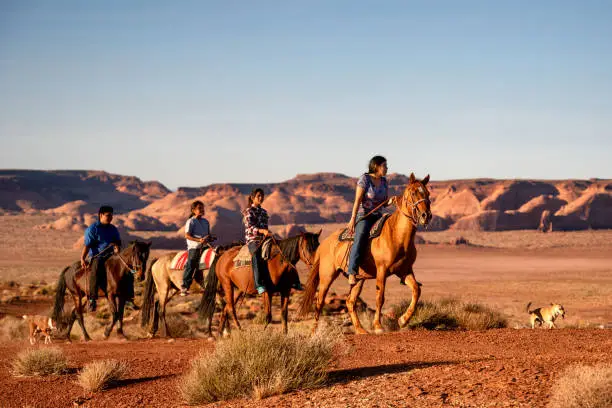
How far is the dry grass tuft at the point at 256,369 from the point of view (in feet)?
27.9

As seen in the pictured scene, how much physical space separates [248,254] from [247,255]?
0.03 metres

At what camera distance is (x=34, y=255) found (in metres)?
76.2

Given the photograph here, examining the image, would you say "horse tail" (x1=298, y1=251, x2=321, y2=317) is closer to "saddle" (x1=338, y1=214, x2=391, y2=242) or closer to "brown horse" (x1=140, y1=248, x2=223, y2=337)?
"saddle" (x1=338, y1=214, x2=391, y2=242)

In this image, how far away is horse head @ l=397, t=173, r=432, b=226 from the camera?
11828mm

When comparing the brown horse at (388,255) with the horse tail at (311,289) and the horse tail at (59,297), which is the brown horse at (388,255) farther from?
the horse tail at (59,297)

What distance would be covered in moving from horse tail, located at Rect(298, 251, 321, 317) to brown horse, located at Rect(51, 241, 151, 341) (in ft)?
12.0

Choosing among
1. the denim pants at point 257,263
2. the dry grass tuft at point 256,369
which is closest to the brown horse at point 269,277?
the denim pants at point 257,263

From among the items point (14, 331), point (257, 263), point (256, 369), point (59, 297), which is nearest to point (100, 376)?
point (256, 369)

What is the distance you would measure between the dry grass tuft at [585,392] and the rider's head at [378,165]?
20.8 ft

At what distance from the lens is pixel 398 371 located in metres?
9.01

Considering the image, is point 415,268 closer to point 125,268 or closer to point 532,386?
point 125,268

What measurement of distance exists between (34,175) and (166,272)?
186917mm

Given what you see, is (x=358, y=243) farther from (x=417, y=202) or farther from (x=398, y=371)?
(x=398, y=371)

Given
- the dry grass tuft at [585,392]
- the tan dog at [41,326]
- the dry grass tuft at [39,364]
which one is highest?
the dry grass tuft at [585,392]
